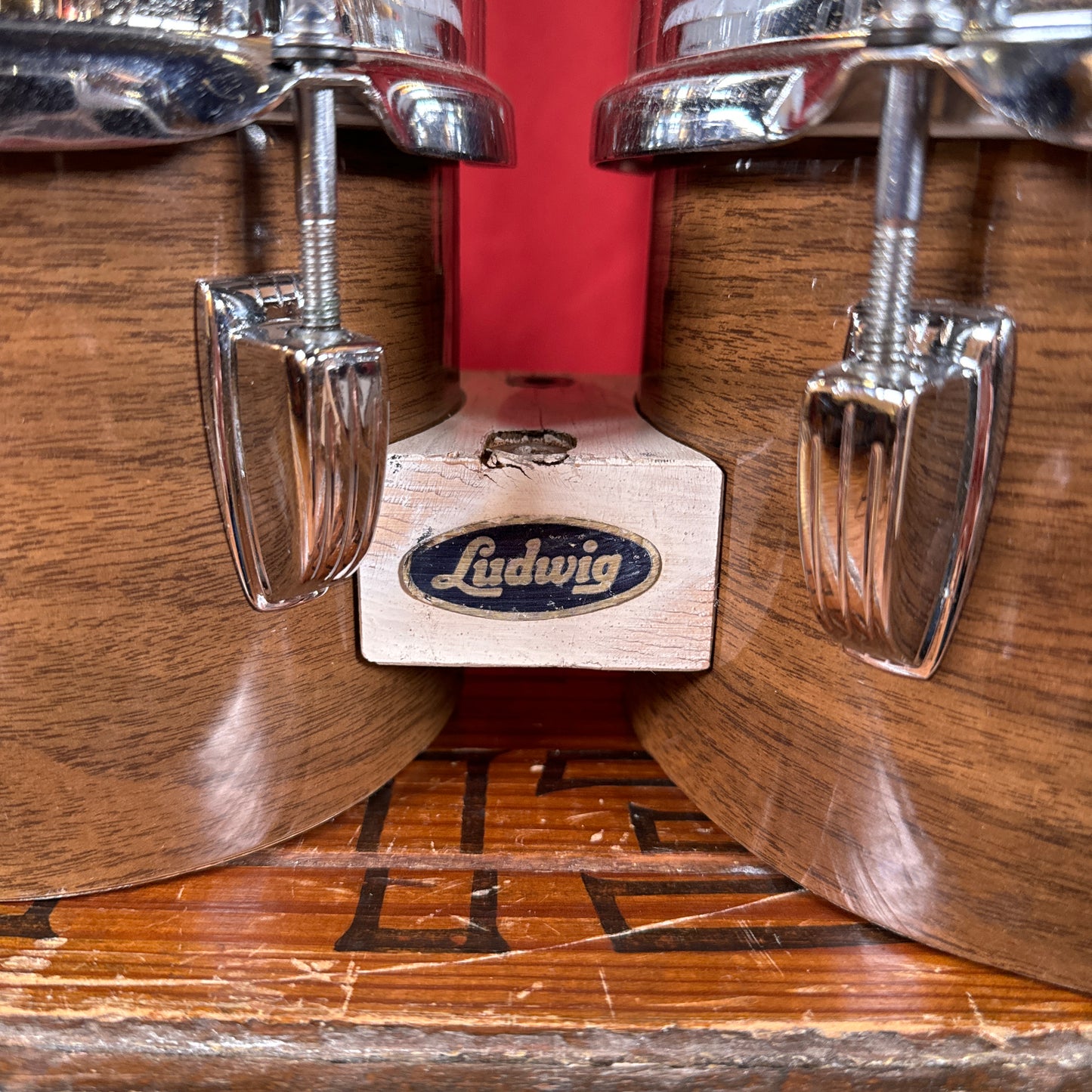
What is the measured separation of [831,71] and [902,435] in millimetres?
137

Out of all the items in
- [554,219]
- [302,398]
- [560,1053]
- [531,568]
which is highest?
[554,219]

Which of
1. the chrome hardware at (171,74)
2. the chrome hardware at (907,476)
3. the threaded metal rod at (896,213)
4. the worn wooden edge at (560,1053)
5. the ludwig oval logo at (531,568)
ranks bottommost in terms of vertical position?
the worn wooden edge at (560,1053)

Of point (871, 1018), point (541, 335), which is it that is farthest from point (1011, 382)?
point (541, 335)

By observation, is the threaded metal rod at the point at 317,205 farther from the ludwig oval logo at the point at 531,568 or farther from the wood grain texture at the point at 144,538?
the ludwig oval logo at the point at 531,568

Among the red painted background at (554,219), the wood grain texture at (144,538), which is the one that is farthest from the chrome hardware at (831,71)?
the red painted background at (554,219)

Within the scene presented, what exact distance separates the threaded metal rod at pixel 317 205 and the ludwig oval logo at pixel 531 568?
0.16 metres

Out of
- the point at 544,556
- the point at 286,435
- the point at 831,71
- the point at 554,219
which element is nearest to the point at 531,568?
the point at 544,556

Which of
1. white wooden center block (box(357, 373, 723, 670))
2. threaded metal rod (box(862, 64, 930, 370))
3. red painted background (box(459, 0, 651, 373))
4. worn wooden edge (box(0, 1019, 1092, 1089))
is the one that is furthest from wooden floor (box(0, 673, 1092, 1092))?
red painted background (box(459, 0, 651, 373))

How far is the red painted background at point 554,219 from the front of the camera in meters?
0.81

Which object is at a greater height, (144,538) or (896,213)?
(896,213)

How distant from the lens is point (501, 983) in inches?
17.1

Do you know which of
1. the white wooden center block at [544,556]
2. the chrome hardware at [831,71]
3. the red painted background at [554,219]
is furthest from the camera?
the red painted background at [554,219]

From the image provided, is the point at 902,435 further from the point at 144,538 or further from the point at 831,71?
the point at 144,538

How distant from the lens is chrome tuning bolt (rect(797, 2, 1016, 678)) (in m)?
0.33
